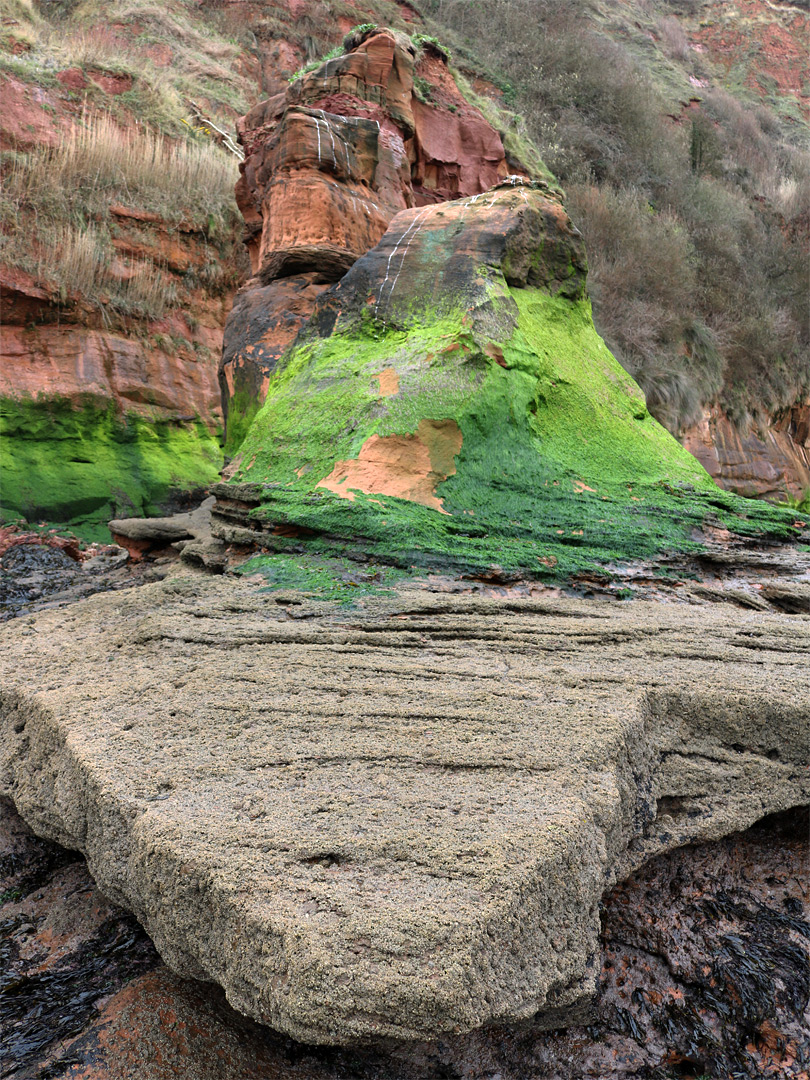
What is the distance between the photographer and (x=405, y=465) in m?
3.65

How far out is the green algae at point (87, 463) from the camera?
698cm

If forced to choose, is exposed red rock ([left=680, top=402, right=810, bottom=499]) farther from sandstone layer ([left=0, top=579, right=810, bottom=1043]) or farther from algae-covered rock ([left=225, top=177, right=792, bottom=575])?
sandstone layer ([left=0, top=579, right=810, bottom=1043])

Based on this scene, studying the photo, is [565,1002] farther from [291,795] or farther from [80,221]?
[80,221]

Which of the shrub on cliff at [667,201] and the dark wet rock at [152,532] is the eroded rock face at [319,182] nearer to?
the dark wet rock at [152,532]

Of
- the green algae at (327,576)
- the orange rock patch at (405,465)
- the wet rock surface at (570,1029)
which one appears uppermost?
the orange rock patch at (405,465)

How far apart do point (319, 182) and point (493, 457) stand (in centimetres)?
392

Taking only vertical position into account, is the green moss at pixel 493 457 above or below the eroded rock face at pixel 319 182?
below

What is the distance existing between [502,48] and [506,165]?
780 cm

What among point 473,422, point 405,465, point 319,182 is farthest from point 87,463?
point 473,422

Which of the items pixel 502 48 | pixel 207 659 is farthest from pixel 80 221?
pixel 502 48

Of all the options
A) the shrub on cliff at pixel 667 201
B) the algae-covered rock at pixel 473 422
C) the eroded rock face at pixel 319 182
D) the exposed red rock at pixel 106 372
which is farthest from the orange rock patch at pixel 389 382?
the shrub on cliff at pixel 667 201

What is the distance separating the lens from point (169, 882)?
59.7 inches

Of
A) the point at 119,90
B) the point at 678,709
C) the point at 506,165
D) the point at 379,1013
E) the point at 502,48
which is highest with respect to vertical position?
the point at 502,48

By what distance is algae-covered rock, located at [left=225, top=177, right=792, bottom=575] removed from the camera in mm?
3420
